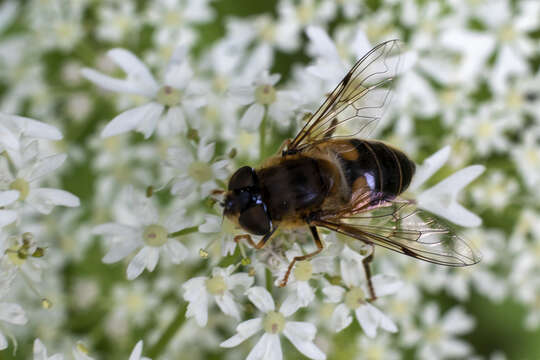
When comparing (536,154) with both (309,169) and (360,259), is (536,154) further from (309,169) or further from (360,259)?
(309,169)

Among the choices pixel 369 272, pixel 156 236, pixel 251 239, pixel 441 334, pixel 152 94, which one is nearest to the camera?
pixel 251 239

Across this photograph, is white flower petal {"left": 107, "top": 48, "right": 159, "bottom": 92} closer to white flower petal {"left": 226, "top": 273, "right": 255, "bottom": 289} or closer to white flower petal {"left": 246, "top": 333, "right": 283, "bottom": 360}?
white flower petal {"left": 226, "top": 273, "right": 255, "bottom": 289}

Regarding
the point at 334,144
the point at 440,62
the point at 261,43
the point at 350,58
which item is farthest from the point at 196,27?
the point at 334,144

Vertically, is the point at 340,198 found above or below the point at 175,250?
above

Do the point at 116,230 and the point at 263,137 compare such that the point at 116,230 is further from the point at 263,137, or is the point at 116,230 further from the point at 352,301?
the point at 352,301

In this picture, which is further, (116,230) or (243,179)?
(116,230)

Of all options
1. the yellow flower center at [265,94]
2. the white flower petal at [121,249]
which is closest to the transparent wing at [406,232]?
the yellow flower center at [265,94]

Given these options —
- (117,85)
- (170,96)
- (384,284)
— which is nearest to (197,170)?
(170,96)
